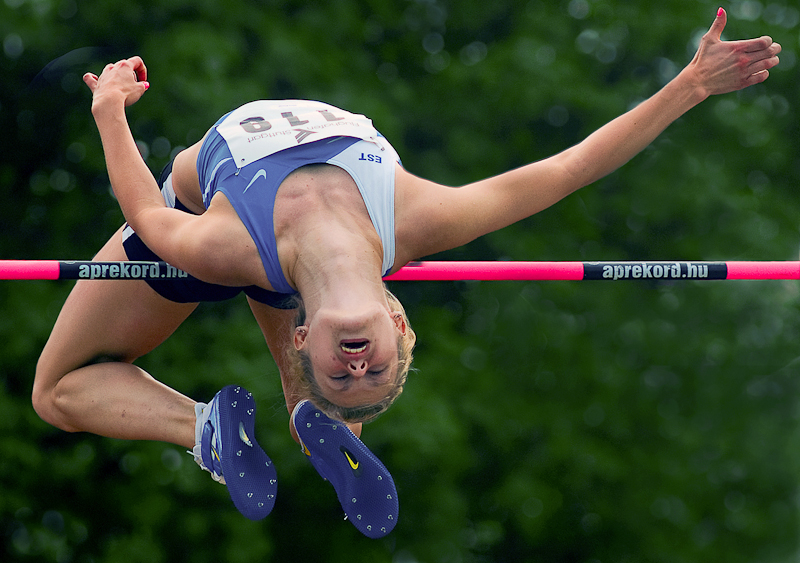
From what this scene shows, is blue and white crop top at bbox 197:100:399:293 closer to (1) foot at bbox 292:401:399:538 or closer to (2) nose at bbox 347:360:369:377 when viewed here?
(2) nose at bbox 347:360:369:377

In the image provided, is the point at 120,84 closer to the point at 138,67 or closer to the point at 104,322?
the point at 138,67

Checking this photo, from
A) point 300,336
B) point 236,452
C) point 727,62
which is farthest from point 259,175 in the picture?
point 727,62

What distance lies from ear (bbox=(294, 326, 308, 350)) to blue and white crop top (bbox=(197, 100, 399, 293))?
0.11m

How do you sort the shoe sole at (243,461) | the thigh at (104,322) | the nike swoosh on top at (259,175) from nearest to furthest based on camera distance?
the nike swoosh on top at (259,175) → the shoe sole at (243,461) → the thigh at (104,322)

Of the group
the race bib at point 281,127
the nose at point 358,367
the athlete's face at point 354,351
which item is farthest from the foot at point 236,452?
the race bib at point 281,127

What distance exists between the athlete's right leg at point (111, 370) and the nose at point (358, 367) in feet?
2.43

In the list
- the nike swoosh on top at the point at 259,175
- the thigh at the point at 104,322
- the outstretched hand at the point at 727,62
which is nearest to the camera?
the nike swoosh on top at the point at 259,175

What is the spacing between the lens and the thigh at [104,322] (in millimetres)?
2963

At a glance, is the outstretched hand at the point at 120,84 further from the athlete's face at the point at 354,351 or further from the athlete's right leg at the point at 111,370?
the athlete's face at the point at 354,351

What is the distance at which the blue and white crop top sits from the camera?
7.98ft

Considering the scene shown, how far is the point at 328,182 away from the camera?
2.52m

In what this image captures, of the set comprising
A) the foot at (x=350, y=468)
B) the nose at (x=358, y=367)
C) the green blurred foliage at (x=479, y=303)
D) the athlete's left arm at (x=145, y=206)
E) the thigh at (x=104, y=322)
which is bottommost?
the green blurred foliage at (x=479, y=303)

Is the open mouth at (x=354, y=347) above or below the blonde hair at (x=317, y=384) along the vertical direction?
above

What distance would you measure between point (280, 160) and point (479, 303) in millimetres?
5159
